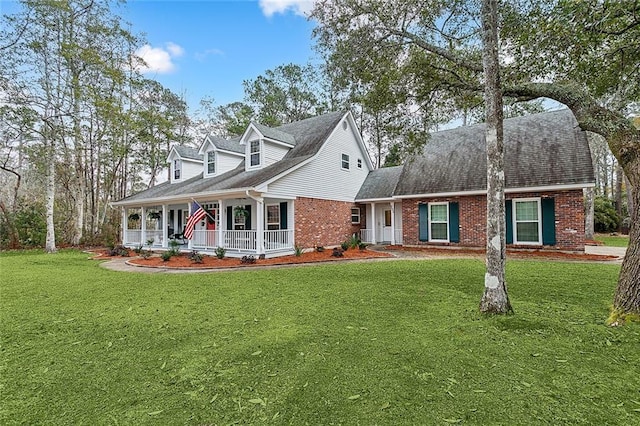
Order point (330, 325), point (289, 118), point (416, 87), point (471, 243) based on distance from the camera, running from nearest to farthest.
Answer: point (330, 325) → point (416, 87) → point (471, 243) → point (289, 118)

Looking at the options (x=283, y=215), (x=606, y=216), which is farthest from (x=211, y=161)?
(x=606, y=216)

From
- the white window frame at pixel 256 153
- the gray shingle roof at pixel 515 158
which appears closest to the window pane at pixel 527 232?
the gray shingle roof at pixel 515 158

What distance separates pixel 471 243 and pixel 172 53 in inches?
672

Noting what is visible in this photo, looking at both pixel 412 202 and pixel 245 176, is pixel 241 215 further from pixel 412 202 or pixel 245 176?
pixel 412 202

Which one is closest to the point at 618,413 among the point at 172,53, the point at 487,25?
the point at 487,25

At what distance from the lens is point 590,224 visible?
18641mm

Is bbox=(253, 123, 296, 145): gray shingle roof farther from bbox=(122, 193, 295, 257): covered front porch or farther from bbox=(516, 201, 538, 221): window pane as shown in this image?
bbox=(516, 201, 538, 221): window pane

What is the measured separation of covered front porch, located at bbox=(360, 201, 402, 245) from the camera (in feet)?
55.7

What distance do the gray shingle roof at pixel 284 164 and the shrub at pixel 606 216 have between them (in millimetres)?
20792

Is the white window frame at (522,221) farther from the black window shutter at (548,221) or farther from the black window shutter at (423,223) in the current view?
the black window shutter at (423,223)

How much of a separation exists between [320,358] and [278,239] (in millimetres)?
9797

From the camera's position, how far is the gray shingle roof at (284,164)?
41.7 ft

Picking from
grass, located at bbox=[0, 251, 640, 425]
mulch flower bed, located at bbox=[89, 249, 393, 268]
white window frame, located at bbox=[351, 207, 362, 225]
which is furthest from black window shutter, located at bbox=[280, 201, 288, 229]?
grass, located at bbox=[0, 251, 640, 425]

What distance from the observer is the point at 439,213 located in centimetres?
1462
